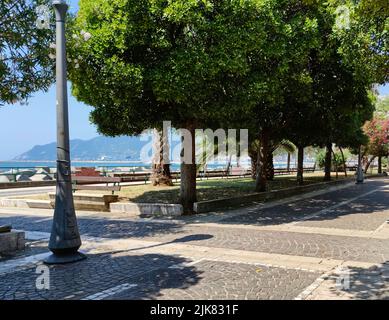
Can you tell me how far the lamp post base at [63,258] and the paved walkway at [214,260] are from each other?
171 mm

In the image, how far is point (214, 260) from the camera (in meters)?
7.04

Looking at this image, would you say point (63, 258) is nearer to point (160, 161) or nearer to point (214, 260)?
point (214, 260)

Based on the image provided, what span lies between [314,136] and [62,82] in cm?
1896

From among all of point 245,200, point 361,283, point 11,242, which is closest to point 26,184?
point 245,200

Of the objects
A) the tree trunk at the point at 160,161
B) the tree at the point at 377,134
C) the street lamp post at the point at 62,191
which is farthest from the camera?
the tree at the point at 377,134

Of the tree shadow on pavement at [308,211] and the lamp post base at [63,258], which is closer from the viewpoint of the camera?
the lamp post base at [63,258]

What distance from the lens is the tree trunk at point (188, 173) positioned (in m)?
13.5

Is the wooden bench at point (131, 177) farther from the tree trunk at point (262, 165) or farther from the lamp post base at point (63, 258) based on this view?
the lamp post base at point (63, 258)

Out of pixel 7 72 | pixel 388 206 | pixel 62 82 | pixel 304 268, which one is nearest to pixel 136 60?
pixel 7 72

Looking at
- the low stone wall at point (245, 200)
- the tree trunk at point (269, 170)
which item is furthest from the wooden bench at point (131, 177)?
the low stone wall at point (245, 200)

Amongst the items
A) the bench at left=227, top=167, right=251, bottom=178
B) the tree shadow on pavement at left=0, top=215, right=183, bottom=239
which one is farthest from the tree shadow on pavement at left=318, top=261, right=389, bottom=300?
the bench at left=227, top=167, right=251, bottom=178

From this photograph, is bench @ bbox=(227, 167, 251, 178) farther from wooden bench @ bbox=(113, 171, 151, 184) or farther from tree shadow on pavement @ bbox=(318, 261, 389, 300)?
tree shadow on pavement @ bbox=(318, 261, 389, 300)

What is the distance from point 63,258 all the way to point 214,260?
2589 mm

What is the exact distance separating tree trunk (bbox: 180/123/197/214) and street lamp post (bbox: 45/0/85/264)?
21.0ft
